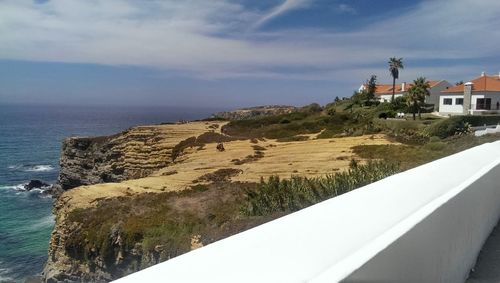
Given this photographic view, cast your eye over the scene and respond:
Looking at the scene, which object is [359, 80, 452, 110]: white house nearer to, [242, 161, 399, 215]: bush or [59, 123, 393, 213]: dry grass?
[59, 123, 393, 213]: dry grass

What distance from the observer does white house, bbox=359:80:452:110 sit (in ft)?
224

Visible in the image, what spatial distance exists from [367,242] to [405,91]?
7478 centimetres

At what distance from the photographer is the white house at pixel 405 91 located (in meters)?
68.2

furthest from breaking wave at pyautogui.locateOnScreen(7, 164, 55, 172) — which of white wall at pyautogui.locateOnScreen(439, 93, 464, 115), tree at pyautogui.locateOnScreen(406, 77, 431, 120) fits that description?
white wall at pyautogui.locateOnScreen(439, 93, 464, 115)

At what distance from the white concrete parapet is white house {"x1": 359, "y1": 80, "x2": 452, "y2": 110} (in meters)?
56.3

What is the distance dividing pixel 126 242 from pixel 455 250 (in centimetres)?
1408

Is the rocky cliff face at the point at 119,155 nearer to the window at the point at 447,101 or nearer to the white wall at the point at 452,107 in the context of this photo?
the white wall at the point at 452,107

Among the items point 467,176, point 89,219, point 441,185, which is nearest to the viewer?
point 441,185

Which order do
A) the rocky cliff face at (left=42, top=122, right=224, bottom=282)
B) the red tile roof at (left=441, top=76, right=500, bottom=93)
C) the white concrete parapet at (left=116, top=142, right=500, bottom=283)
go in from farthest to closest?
the red tile roof at (left=441, top=76, right=500, bottom=93), the rocky cliff face at (left=42, top=122, right=224, bottom=282), the white concrete parapet at (left=116, top=142, right=500, bottom=283)

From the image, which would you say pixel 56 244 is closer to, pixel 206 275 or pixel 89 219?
pixel 89 219

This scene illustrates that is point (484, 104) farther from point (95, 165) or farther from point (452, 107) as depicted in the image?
point (95, 165)

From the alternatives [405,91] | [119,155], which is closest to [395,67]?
[405,91]

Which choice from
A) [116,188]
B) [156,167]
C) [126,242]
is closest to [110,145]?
[156,167]

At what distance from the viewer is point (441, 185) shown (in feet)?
13.8
